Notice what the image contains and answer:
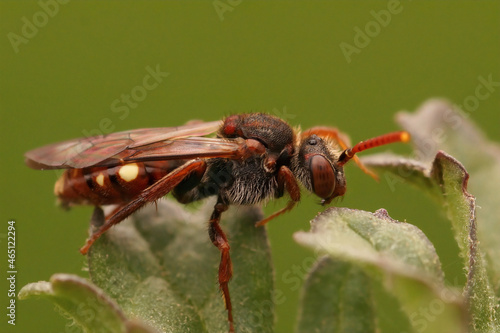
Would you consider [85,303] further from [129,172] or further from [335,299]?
[129,172]

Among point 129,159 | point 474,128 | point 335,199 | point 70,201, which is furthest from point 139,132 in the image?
point 474,128

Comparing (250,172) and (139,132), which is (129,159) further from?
(250,172)

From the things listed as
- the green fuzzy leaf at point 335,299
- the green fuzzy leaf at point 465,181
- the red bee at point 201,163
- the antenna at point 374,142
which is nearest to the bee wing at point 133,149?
the red bee at point 201,163

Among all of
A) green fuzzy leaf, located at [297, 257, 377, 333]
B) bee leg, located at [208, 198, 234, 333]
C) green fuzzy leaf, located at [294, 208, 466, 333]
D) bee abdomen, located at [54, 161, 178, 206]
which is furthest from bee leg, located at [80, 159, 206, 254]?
green fuzzy leaf, located at [294, 208, 466, 333]

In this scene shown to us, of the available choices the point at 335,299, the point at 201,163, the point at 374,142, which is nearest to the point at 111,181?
the point at 201,163

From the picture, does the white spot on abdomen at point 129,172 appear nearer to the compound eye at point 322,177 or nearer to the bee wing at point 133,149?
the bee wing at point 133,149

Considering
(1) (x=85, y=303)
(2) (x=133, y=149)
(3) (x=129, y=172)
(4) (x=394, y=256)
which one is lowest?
(4) (x=394, y=256)
